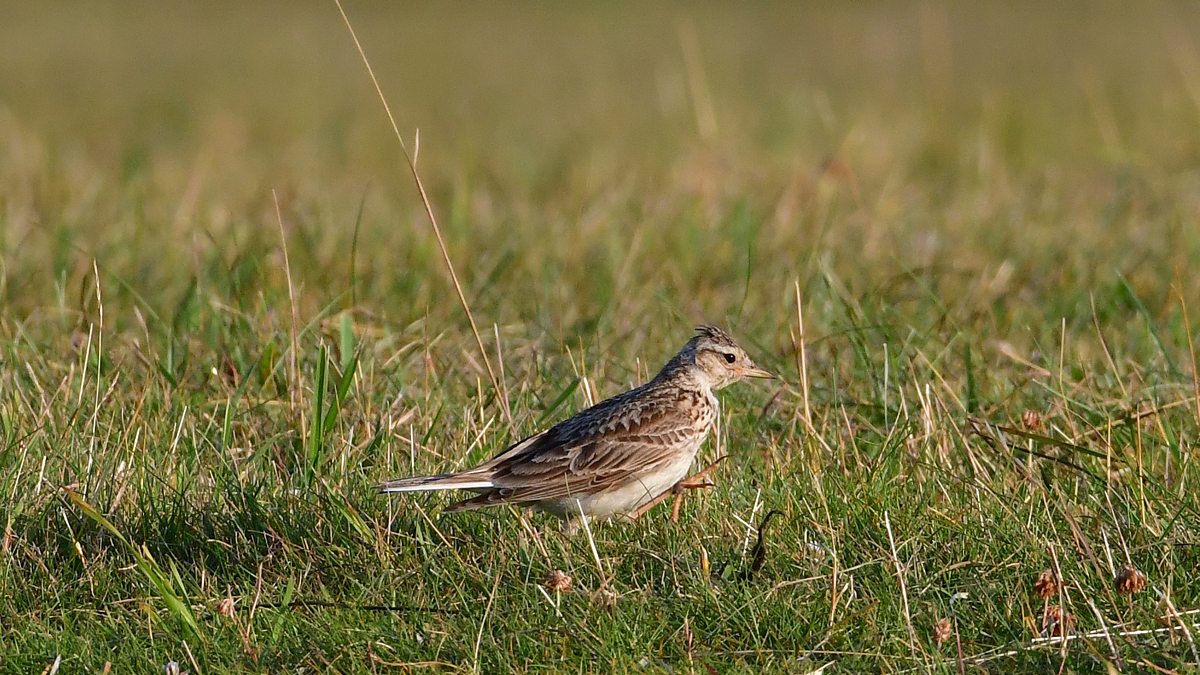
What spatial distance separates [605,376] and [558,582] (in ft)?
7.98

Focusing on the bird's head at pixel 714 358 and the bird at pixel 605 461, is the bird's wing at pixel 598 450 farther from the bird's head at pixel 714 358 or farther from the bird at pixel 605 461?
the bird's head at pixel 714 358

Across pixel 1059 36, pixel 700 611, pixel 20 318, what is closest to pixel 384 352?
pixel 20 318

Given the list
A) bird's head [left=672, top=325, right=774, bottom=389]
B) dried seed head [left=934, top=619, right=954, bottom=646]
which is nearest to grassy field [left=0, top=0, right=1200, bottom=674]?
dried seed head [left=934, top=619, right=954, bottom=646]

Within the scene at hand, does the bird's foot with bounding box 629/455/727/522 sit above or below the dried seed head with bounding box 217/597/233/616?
below

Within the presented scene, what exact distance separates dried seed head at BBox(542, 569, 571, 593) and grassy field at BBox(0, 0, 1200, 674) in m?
0.03

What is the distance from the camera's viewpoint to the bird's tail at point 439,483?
4395 mm

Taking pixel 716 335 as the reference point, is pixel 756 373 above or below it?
below

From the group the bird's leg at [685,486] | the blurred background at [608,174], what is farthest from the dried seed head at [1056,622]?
the blurred background at [608,174]

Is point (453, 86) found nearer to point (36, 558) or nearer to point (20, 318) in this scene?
point (20, 318)

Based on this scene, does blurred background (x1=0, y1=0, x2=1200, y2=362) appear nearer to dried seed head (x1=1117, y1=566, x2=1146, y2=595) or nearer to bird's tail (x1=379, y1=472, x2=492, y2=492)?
bird's tail (x1=379, y1=472, x2=492, y2=492)

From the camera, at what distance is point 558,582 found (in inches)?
159

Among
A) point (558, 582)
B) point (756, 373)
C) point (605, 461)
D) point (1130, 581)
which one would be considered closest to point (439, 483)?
point (558, 582)

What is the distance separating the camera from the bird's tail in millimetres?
4395

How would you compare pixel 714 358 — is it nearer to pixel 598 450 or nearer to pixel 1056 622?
pixel 598 450
